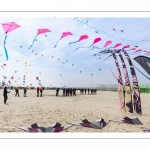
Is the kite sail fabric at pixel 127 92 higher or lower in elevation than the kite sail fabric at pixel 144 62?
lower

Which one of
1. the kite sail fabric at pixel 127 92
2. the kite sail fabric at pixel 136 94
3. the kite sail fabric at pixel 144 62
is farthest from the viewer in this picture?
the kite sail fabric at pixel 127 92

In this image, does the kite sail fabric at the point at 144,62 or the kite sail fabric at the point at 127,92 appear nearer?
the kite sail fabric at the point at 144,62

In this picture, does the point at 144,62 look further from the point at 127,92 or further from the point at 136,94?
the point at 127,92

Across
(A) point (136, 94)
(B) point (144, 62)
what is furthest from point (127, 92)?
(B) point (144, 62)

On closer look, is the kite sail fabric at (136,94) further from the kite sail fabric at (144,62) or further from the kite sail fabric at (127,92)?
the kite sail fabric at (144,62)

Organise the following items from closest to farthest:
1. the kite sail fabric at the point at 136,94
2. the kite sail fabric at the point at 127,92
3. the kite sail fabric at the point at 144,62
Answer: the kite sail fabric at the point at 144,62 < the kite sail fabric at the point at 136,94 < the kite sail fabric at the point at 127,92

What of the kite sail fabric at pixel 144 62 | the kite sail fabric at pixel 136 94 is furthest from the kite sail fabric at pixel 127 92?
the kite sail fabric at pixel 144 62

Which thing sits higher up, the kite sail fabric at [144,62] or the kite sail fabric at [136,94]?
the kite sail fabric at [144,62]

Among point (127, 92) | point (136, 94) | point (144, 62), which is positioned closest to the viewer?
point (144, 62)

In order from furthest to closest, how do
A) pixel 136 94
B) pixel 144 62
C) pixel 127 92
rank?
pixel 127 92, pixel 136 94, pixel 144 62

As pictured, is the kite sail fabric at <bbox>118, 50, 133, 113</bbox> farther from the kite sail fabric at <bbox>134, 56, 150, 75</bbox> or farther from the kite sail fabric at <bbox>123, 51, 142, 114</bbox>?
the kite sail fabric at <bbox>134, 56, 150, 75</bbox>
